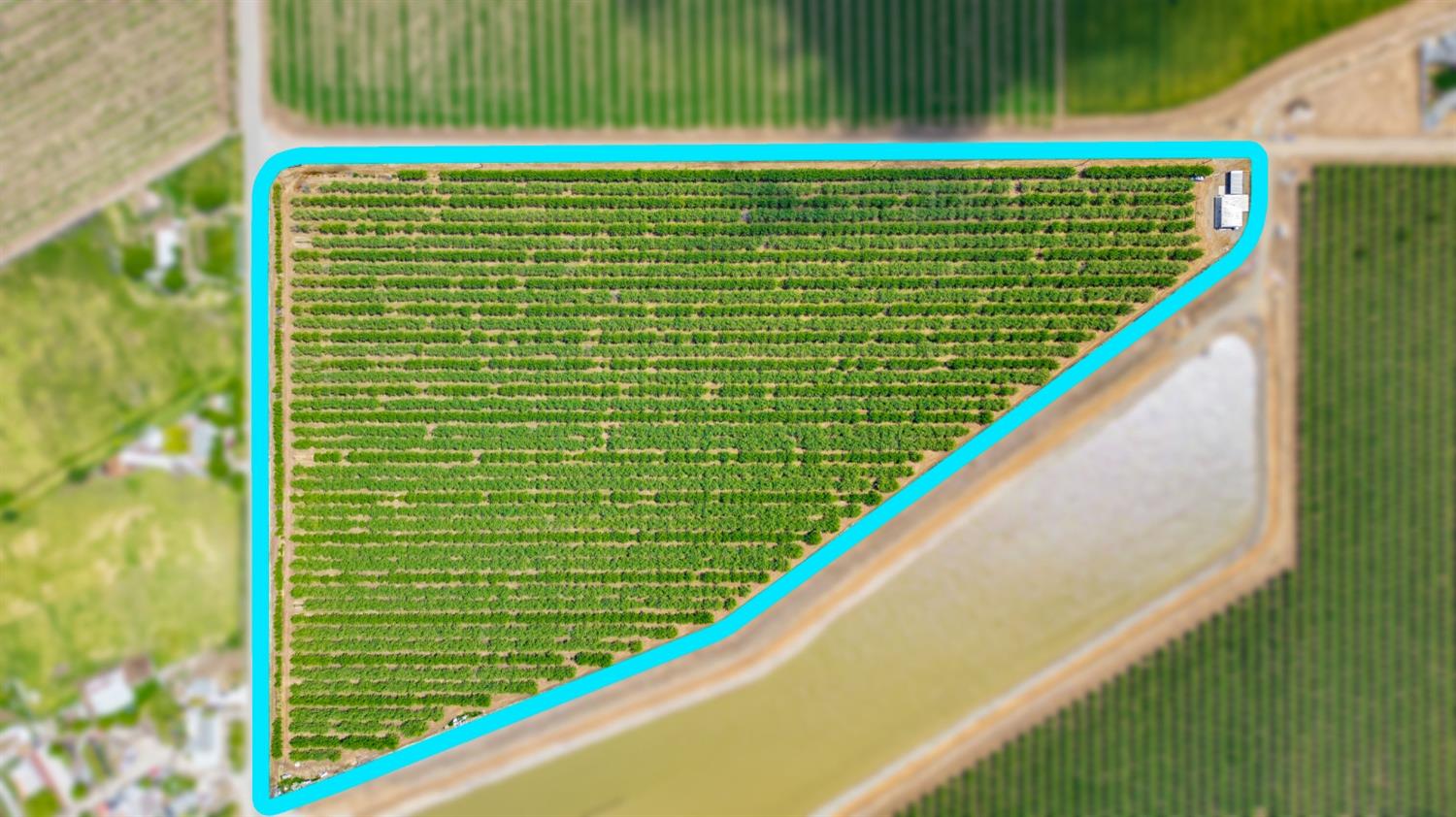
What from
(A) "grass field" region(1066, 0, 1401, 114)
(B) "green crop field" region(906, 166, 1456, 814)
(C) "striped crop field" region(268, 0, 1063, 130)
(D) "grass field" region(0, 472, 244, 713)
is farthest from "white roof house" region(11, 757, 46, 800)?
(A) "grass field" region(1066, 0, 1401, 114)

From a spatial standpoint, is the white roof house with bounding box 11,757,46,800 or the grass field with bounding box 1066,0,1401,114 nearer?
the white roof house with bounding box 11,757,46,800

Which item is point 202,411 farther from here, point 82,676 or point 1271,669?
point 1271,669

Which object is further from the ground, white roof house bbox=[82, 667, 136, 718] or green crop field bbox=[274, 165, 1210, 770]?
green crop field bbox=[274, 165, 1210, 770]

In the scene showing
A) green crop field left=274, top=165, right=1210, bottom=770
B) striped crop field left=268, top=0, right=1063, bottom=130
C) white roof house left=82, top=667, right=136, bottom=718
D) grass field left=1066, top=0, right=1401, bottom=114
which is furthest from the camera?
grass field left=1066, top=0, right=1401, bottom=114

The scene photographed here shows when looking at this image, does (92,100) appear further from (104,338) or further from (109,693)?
(109,693)

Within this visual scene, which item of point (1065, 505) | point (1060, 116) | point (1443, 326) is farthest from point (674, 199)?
point (1443, 326)

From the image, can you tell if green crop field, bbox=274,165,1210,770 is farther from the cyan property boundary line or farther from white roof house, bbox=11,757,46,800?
white roof house, bbox=11,757,46,800
